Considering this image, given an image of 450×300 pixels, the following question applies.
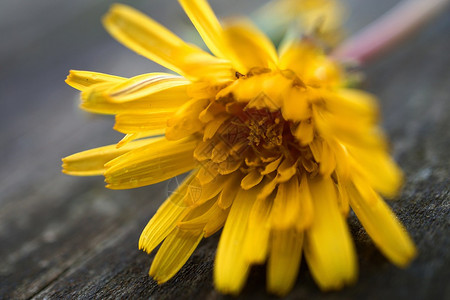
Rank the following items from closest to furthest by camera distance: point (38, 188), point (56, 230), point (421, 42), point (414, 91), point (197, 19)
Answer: point (197, 19) < point (56, 230) < point (38, 188) < point (414, 91) < point (421, 42)

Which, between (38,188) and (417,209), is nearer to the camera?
(417,209)

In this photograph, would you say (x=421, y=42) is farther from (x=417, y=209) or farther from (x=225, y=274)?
(x=225, y=274)

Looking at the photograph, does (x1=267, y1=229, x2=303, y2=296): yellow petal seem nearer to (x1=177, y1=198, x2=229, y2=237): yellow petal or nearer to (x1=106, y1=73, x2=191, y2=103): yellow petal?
(x1=177, y1=198, x2=229, y2=237): yellow petal

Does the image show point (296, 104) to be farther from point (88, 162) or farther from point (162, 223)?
point (88, 162)

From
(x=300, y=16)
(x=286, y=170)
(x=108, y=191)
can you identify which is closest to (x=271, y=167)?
(x=286, y=170)

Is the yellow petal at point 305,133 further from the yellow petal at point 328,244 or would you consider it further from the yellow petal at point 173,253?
the yellow petal at point 173,253

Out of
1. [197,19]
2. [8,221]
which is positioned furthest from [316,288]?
[8,221]

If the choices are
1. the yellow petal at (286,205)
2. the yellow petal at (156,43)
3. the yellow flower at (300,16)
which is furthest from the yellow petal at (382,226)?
the yellow flower at (300,16)
